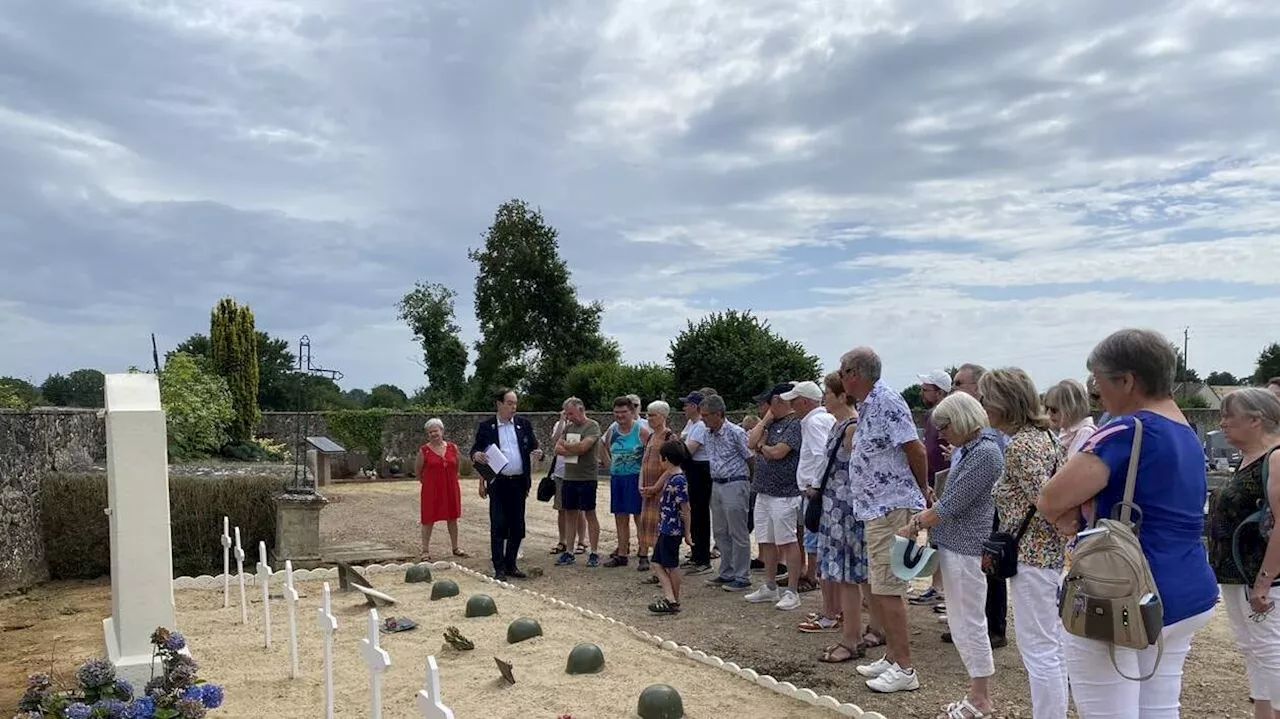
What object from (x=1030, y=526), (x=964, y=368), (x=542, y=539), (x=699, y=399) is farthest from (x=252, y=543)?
(x=1030, y=526)

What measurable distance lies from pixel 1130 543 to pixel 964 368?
13.5ft

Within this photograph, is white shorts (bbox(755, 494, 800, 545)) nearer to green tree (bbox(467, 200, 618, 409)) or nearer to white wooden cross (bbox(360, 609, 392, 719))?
white wooden cross (bbox(360, 609, 392, 719))

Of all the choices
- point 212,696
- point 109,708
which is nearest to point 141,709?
point 109,708

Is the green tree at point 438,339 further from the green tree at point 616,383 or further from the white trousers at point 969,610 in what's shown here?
the white trousers at point 969,610

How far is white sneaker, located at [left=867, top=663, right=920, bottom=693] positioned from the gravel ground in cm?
4

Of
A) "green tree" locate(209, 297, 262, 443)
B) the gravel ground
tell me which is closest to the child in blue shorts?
the gravel ground

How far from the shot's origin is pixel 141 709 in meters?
3.49

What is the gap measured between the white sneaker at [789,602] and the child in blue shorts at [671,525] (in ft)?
2.71

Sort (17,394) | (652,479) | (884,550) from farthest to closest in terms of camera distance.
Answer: (17,394)
(652,479)
(884,550)

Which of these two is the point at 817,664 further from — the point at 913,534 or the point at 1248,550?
the point at 1248,550

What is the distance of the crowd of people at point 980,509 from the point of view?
2660mm

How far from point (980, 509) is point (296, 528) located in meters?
6.98

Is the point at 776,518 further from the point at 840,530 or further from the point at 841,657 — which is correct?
the point at 841,657

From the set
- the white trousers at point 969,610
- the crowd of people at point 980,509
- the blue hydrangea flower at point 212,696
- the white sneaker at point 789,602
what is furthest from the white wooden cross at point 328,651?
the white sneaker at point 789,602
